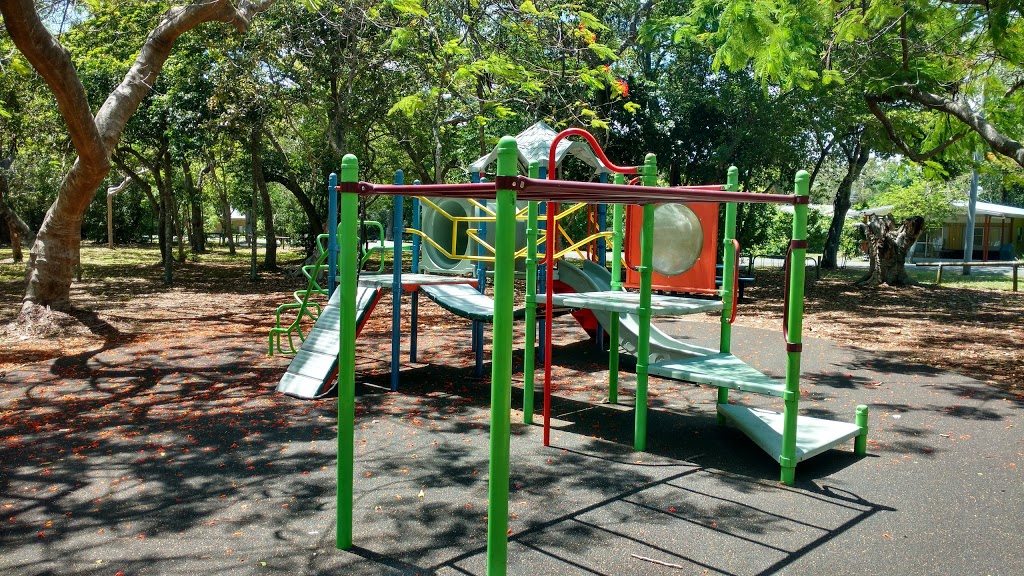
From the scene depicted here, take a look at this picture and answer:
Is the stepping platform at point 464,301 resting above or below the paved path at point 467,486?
above

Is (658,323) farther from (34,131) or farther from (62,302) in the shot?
(34,131)

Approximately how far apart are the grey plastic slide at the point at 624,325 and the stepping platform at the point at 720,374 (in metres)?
0.96

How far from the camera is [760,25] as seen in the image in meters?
9.03

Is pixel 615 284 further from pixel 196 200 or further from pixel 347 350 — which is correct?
pixel 196 200

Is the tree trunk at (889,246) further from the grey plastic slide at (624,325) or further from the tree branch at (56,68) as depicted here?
the tree branch at (56,68)

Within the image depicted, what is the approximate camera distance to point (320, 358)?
308 inches

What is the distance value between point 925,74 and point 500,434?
10.6 metres

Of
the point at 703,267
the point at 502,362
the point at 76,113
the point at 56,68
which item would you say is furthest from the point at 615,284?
the point at 56,68

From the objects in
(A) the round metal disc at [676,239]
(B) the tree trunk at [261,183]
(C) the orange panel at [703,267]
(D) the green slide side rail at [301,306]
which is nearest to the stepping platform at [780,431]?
(C) the orange panel at [703,267]

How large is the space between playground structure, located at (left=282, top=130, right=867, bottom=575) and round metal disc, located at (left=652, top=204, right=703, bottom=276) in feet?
1.42

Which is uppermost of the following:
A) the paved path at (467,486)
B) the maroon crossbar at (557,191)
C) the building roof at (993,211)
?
the building roof at (993,211)

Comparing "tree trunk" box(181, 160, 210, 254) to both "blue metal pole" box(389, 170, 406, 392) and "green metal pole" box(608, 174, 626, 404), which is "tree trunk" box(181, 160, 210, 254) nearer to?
"blue metal pole" box(389, 170, 406, 392)

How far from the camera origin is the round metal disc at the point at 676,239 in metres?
7.75

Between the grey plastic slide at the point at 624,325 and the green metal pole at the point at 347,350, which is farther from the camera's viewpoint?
the grey plastic slide at the point at 624,325
